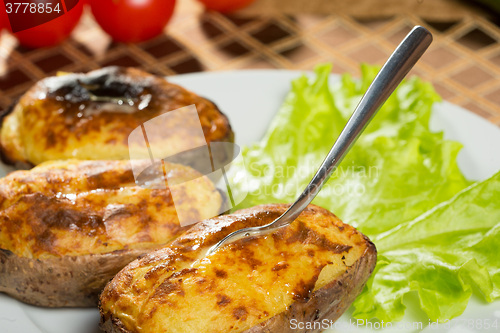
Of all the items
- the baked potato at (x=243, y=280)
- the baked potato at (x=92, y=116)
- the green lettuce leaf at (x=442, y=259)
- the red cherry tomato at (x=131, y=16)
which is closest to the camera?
the baked potato at (x=243, y=280)

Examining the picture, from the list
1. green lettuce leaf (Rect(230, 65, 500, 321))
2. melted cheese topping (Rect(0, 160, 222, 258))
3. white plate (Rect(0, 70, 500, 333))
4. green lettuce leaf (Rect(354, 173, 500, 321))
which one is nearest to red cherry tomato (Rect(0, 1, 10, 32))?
white plate (Rect(0, 70, 500, 333))

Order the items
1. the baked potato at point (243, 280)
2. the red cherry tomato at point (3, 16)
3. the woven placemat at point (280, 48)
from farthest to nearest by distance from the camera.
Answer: the woven placemat at point (280, 48) → the red cherry tomato at point (3, 16) → the baked potato at point (243, 280)

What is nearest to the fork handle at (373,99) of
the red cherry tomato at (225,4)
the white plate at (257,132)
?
the white plate at (257,132)

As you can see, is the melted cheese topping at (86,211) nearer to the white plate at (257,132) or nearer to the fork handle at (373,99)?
the white plate at (257,132)

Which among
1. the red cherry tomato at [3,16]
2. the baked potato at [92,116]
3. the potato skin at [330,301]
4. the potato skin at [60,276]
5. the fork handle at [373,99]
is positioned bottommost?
the potato skin at [60,276]

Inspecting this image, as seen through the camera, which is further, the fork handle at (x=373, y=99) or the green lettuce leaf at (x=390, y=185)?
the green lettuce leaf at (x=390, y=185)

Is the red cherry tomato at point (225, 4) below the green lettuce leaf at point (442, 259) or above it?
above

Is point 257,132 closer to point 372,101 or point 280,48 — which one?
point 280,48
